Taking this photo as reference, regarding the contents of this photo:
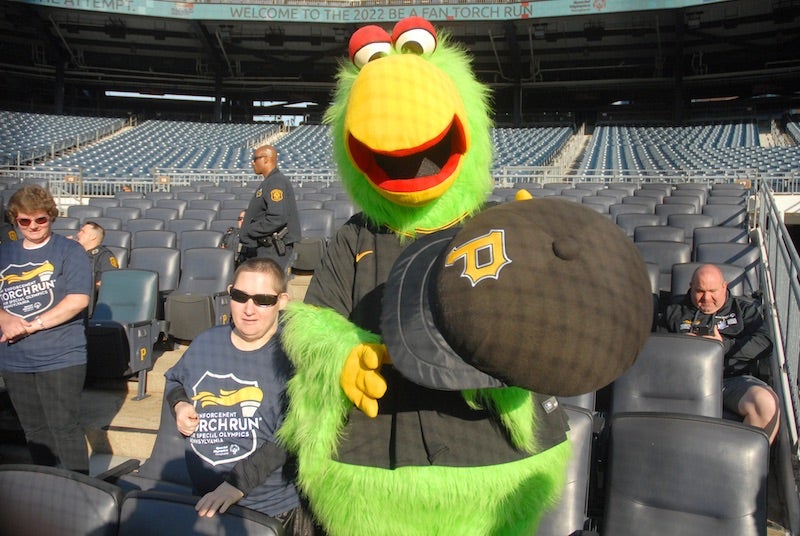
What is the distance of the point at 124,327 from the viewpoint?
13.1ft

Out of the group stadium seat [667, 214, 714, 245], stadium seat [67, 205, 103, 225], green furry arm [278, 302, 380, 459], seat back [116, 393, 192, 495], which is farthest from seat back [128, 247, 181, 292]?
stadium seat [667, 214, 714, 245]

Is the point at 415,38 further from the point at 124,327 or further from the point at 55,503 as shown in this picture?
the point at 124,327

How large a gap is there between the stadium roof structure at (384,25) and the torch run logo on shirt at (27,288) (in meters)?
21.6

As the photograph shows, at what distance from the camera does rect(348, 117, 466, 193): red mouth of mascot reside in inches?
55.2

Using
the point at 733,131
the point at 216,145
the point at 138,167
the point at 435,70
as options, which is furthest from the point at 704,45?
the point at 435,70

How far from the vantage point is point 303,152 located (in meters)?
19.5

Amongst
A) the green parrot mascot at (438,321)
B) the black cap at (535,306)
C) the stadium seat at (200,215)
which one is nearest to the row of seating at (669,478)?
the green parrot mascot at (438,321)

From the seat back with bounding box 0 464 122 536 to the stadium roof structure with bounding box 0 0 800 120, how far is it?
2260cm

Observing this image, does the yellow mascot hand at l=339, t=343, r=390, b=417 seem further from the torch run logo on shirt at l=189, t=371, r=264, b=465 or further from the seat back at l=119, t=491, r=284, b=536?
the torch run logo on shirt at l=189, t=371, r=264, b=465

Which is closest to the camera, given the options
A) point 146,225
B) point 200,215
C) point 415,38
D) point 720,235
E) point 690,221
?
point 415,38

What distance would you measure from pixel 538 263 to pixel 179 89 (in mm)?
31234

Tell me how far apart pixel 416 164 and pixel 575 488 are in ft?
5.58

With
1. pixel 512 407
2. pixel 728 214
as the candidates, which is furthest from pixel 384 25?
pixel 512 407

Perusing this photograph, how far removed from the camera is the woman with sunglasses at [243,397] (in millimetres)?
1999
